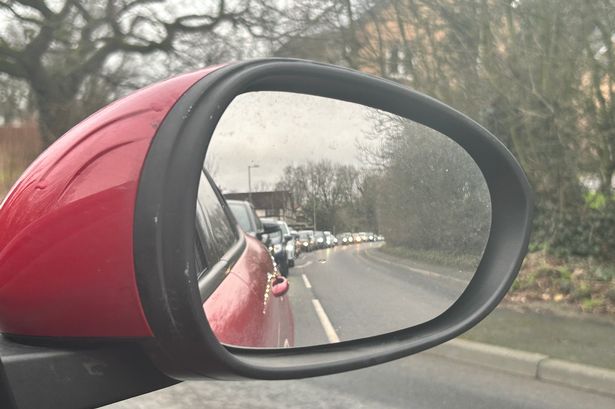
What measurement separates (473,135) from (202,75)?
91 centimetres

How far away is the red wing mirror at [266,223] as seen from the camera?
0.86 metres

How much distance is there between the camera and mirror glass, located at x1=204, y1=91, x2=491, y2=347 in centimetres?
124

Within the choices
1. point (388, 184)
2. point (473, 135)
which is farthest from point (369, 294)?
point (473, 135)

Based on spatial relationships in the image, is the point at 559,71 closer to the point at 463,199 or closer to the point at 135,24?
the point at 463,199

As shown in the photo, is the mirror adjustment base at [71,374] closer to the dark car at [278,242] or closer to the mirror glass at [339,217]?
the mirror glass at [339,217]

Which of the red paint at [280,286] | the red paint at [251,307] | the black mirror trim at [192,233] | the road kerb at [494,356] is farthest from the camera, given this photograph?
the road kerb at [494,356]

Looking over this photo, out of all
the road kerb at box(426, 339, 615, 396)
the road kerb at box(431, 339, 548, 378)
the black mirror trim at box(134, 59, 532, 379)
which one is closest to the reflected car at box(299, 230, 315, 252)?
the black mirror trim at box(134, 59, 532, 379)

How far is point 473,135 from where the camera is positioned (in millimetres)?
1612

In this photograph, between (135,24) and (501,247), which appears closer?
(501,247)

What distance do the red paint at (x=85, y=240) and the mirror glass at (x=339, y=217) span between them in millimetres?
192

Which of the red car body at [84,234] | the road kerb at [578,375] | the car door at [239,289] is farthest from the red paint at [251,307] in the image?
the road kerb at [578,375]

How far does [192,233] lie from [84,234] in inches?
6.4

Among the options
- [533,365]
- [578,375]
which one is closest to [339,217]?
[578,375]

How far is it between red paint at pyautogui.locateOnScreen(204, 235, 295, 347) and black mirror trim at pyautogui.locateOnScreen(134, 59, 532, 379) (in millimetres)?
70
